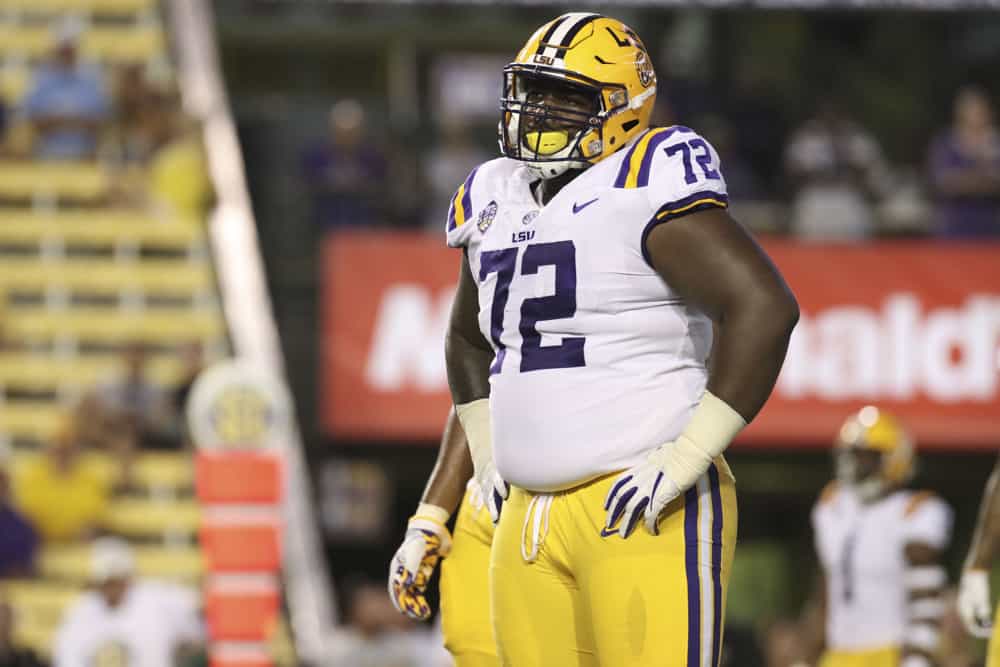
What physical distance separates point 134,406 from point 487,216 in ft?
26.0

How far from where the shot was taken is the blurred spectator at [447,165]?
13.1 meters

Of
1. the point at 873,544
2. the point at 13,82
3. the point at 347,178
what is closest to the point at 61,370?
the point at 347,178

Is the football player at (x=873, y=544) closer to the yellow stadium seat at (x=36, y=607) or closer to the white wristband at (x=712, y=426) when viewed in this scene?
the white wristband at (x=712, y=426)

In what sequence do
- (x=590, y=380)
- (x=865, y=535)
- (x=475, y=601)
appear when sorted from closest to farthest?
1. (x=590, y=380)
2. (x=475, y=601)
3. (x=865, y=535)

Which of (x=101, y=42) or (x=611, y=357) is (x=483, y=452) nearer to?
(x=611, y=357)

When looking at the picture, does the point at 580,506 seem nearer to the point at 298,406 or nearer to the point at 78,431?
the point at 78,431

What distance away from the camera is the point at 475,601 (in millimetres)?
4219

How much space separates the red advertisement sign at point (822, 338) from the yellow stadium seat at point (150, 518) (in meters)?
1.49

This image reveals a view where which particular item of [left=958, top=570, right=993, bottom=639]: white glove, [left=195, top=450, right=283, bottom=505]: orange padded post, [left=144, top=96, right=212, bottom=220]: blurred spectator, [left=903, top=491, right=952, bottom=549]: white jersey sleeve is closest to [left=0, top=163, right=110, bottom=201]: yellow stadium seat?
[left=144, top=96, right=212, bottom=220]: blurred spectator

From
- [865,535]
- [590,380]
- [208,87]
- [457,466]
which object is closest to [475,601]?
[457,466]

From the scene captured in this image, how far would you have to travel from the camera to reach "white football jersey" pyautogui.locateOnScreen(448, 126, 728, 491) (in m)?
3.69

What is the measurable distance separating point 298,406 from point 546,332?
9.70m

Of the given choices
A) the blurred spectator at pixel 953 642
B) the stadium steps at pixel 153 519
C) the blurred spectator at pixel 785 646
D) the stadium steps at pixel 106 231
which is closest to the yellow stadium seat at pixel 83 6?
the stadium steps at pixel 106 231

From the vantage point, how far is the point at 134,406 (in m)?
11.6
